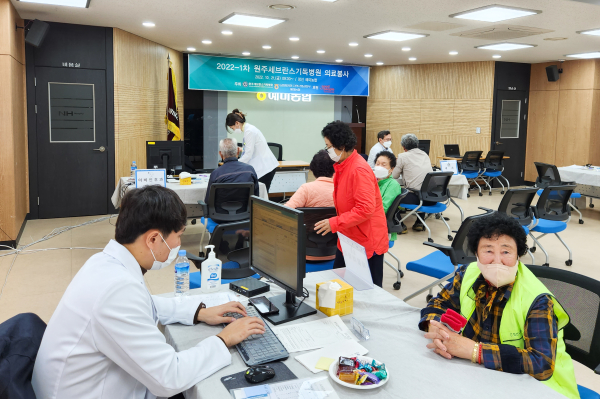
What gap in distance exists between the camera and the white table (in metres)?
1.50

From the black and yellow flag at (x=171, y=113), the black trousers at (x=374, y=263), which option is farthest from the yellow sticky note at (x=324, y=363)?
the black and yellow flag at (x=171, y=113)

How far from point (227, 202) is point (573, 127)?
379 inches

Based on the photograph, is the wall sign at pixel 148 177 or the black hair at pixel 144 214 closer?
the black hair at pixel 144 214

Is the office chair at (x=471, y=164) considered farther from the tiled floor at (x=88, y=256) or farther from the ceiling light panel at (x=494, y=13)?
the ceiling light panel at (x=494, y=13)

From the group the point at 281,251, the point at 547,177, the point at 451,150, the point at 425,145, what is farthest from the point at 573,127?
the point at 281,251

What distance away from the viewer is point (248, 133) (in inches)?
288

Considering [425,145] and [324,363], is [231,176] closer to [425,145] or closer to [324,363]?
[324,363]

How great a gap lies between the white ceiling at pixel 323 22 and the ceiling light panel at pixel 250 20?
145mm

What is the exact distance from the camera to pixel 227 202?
5215 mm

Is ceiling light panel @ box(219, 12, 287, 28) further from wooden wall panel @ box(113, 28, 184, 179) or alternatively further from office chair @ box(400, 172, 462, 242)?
office chair @ box(400, 172, 462, 242)

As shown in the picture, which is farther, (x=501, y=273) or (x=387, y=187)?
(x=387, y=187)

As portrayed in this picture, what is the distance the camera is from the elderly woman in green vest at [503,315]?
165 cm

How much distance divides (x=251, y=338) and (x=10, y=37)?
227 inches

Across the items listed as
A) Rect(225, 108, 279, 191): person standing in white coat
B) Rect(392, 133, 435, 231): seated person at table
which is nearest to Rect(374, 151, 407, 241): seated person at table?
Rect(392, 133, 435, 231): seated person at table
